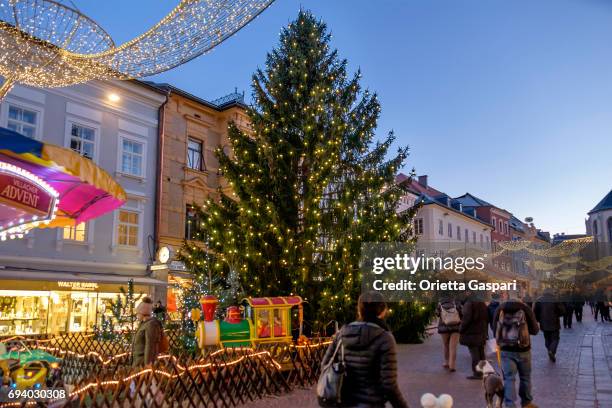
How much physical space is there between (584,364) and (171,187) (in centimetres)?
1798

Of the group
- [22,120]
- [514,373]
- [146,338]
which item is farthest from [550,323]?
[22,120]

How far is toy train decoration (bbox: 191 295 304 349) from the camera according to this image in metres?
10.4

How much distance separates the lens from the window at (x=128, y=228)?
22062mm

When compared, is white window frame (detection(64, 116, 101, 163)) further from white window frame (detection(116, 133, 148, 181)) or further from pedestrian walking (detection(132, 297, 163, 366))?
pedestrian walking (detection(132, 297, 163, 366))

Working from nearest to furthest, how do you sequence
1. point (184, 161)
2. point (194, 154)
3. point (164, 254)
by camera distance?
point (164, 254) → point (184, 161) → point (194, 154)

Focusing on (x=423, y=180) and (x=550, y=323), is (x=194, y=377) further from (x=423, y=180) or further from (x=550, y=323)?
(x=423, y=180)

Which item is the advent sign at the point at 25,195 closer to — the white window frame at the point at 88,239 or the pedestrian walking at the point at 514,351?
the pedestrian walking at the point at 514,351

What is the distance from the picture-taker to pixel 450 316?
11516mm

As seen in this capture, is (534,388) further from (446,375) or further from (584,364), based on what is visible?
(584,364)

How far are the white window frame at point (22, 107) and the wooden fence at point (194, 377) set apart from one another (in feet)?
30.5

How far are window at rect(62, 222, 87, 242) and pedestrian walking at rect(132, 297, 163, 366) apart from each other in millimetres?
13489

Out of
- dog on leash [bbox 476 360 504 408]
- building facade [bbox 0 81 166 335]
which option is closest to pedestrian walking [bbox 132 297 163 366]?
dog on leash [bbox 476 360 504 408]

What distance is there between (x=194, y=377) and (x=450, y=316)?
227 inches

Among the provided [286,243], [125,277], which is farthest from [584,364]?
[125,277]
